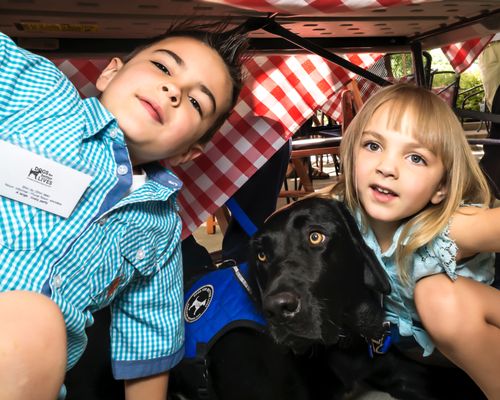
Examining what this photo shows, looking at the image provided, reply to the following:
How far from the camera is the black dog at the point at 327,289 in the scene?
2.84ft

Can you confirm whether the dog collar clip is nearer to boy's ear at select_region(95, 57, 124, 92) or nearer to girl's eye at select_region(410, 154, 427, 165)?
girl's eye at select_region(410, 154, 427, 165)

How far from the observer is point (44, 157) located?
2.60ft

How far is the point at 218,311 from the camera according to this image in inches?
41.5

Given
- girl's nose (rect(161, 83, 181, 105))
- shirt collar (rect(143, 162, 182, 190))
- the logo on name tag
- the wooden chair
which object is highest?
girl's nose (rect(161, 83, 181, 105))

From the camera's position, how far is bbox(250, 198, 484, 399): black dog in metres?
0.87

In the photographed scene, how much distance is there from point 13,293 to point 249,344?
504mm

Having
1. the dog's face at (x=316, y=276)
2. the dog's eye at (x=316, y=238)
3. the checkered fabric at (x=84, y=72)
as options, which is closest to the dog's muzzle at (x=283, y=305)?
the dog's face at (x=316, y=276)

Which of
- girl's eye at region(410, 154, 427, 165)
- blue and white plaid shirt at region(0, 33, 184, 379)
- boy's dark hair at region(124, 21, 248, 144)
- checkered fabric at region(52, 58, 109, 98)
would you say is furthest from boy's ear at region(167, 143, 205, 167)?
girl's eye at region(410, 154, 427, 165)

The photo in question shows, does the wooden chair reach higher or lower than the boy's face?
lower

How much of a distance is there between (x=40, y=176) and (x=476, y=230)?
743mm

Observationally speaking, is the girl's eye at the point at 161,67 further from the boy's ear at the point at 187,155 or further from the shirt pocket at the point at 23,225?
the shirt pocket at the point at 23,225

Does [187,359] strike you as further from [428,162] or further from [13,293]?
[428,162]

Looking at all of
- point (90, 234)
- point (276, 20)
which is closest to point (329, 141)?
point (276, 20)

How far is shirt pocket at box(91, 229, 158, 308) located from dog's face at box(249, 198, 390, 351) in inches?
8.1
